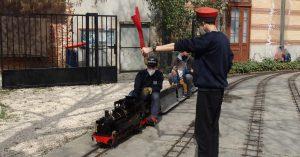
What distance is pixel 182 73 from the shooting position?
39.9 feet

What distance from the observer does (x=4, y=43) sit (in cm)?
1703

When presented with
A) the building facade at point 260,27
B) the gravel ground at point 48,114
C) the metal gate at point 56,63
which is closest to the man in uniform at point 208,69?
the gravel ground at point 48,114

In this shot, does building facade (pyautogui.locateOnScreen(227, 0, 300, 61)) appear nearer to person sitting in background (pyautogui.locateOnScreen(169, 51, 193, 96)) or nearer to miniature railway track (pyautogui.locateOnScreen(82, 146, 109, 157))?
person sitting in background (pyautogui.locateOnScreen(169, 51, 193, 96))

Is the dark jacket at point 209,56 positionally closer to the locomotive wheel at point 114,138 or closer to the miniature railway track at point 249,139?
the miniature railway track at point 249,139

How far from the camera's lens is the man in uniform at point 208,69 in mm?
5188

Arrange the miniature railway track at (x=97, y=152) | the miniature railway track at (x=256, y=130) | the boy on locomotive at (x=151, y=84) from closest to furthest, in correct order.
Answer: the miniature railway track at (x=97, y=152) → the miniature railway track at (x=256, y=130) → the boy on locomotive at (x=151, y=84)

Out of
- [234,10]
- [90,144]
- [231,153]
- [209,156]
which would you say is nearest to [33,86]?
[90,144]

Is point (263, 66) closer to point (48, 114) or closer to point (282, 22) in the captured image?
point (282, 22)

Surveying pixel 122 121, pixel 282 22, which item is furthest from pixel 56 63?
pixel 282 22

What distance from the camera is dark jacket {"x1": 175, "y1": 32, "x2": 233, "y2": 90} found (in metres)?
5.16

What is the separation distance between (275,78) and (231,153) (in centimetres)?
1093

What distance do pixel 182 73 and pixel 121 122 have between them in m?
4.81

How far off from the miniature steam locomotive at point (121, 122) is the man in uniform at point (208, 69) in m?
2.34

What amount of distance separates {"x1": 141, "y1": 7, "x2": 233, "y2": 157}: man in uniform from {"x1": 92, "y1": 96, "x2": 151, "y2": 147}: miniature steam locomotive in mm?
2345
